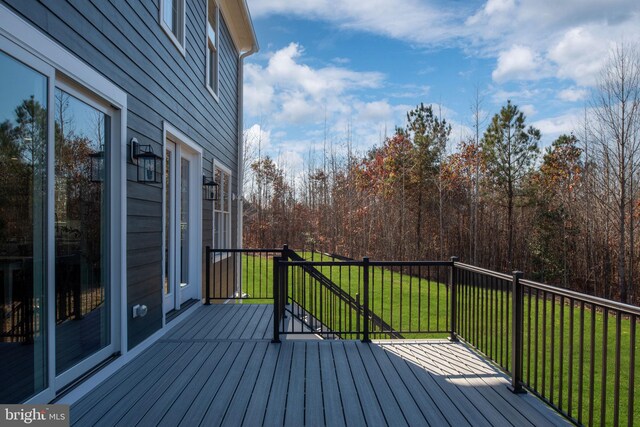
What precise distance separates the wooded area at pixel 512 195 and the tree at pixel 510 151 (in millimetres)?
30

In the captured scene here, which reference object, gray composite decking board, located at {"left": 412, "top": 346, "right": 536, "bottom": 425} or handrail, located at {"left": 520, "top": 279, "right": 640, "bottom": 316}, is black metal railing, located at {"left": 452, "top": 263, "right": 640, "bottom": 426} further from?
gray composite decking board, located at {"left": 412, "top": 346, "right": 536, "bottom": 425}

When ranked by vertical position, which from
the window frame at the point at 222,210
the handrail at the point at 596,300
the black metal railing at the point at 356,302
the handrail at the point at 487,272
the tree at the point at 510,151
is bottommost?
the black metal railing at the point at 356,302

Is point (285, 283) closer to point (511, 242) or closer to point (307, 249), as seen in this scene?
point (511, 242)

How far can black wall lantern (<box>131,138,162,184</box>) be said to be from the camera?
3381 millimetres

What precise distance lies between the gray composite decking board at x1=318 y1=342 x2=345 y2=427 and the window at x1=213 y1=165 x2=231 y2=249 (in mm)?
3683

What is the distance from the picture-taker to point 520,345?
276cm

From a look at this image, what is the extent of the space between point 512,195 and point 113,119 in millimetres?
11720

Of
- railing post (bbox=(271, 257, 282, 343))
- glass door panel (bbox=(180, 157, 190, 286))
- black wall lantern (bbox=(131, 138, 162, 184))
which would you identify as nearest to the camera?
black wall lantern (bbox=(131, 138, 162, 184))

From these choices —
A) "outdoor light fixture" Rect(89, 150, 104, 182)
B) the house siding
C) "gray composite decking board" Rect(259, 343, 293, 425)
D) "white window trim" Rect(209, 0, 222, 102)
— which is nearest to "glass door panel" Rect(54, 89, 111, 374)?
"outdoor light fixture" Rect(89, 150, 104, 182)

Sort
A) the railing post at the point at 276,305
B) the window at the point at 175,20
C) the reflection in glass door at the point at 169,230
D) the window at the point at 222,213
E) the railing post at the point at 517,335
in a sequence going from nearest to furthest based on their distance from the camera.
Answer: the railing post at the point at 517,335 < the railing post at the point at 276,305 < the window at the point at 175,20 < the reflection in glass door at the point at 169,230 < the window at the point at 222,213

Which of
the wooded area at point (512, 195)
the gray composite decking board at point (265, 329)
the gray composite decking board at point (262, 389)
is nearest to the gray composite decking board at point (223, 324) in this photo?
the gray composite decking board at point (265, 329)

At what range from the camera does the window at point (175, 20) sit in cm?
427

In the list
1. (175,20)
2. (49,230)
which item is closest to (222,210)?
(175,20)

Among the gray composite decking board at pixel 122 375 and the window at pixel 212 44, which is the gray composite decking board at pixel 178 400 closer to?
the gray composite decking board at pixel 122 375
